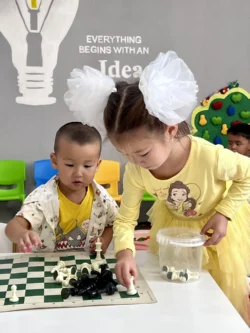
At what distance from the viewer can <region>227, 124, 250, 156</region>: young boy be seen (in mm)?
3075

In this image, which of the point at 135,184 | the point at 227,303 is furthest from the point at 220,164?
the point at 227,303

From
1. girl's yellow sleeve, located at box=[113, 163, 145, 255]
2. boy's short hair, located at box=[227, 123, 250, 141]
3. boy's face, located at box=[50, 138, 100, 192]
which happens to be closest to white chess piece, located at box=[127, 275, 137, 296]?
girl's yellow sleeve, located at box=[113, 163, 145, 255]

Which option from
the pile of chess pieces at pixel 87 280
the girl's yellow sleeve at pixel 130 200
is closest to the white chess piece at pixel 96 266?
the pile of chess pieces at pixel 87 280

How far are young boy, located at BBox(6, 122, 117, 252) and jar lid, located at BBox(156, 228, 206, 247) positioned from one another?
28cm

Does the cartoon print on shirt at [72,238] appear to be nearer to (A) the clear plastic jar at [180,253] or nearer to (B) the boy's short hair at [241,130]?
(A) the clear plastic jar at [180,253]

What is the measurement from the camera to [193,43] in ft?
10.6

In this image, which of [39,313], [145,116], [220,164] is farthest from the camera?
[220,164]

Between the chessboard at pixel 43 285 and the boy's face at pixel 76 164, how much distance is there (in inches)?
9.3

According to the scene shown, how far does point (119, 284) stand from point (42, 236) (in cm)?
42

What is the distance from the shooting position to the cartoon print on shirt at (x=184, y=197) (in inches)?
46.3

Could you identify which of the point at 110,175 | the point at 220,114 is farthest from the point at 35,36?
the point at 220,114

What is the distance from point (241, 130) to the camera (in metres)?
3.13

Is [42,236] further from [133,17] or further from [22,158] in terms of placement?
[133,17]

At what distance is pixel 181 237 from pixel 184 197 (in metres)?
0.11
